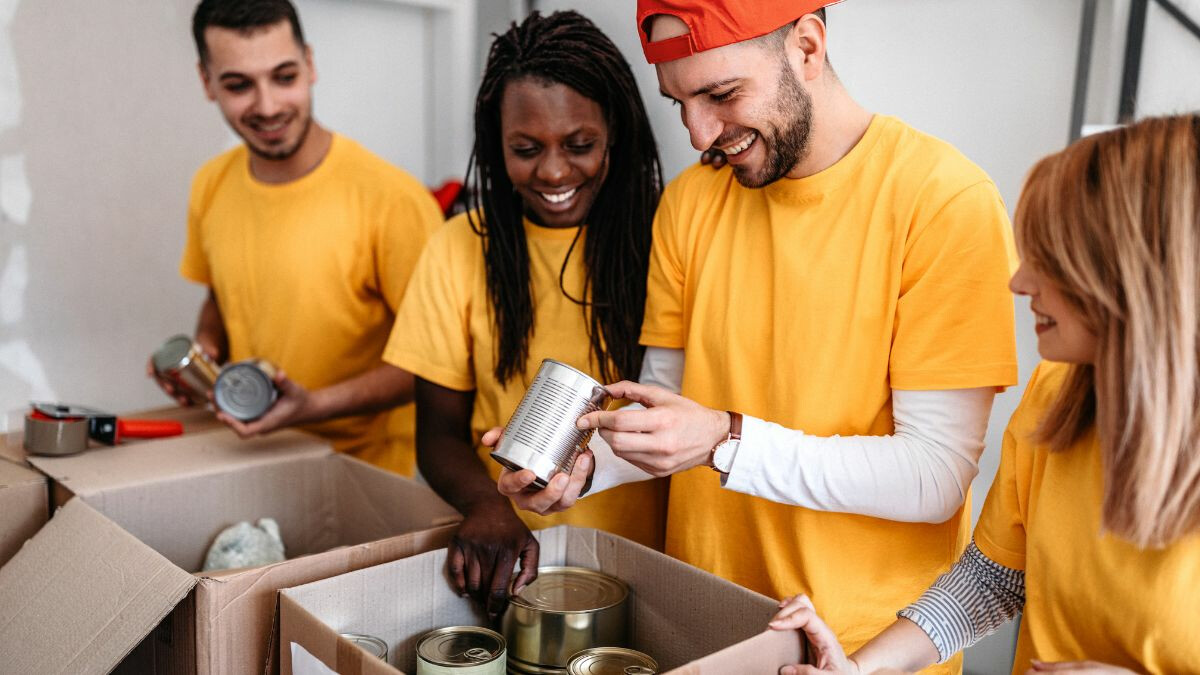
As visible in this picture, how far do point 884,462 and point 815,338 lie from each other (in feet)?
0.60

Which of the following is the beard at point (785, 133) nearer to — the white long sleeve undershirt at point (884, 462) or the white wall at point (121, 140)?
the white long sleeve undershirt at point (884, 462)

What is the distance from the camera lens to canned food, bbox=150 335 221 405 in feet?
6.24

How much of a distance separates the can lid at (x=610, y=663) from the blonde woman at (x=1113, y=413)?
19 centimetres

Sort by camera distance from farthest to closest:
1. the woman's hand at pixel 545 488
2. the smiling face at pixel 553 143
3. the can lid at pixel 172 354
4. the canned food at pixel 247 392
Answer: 1. the can lid at pixel 172 354
2. the canned food at pixel 247 392
3. the smiling face at pixel 553 143
4. the woman's hand at pixel 545 488

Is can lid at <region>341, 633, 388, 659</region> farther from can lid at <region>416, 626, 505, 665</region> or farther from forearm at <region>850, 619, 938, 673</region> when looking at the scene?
forearm at <region>850, 619, 938, 673</region>

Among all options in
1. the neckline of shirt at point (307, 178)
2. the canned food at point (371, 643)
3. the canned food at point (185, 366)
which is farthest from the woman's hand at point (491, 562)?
the neckline of shirt at point (307, 178)

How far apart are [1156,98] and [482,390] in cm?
123

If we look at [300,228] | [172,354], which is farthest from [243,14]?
[172,354]

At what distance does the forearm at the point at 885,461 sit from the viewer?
3.80 feet

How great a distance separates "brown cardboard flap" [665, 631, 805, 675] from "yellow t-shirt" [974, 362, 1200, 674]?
9.5 inches

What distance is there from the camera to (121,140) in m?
2.76

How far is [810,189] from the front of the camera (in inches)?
50.1

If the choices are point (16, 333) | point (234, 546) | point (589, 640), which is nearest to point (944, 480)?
point (589, 640)

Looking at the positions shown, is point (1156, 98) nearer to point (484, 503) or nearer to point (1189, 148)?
point (1189, 148)
